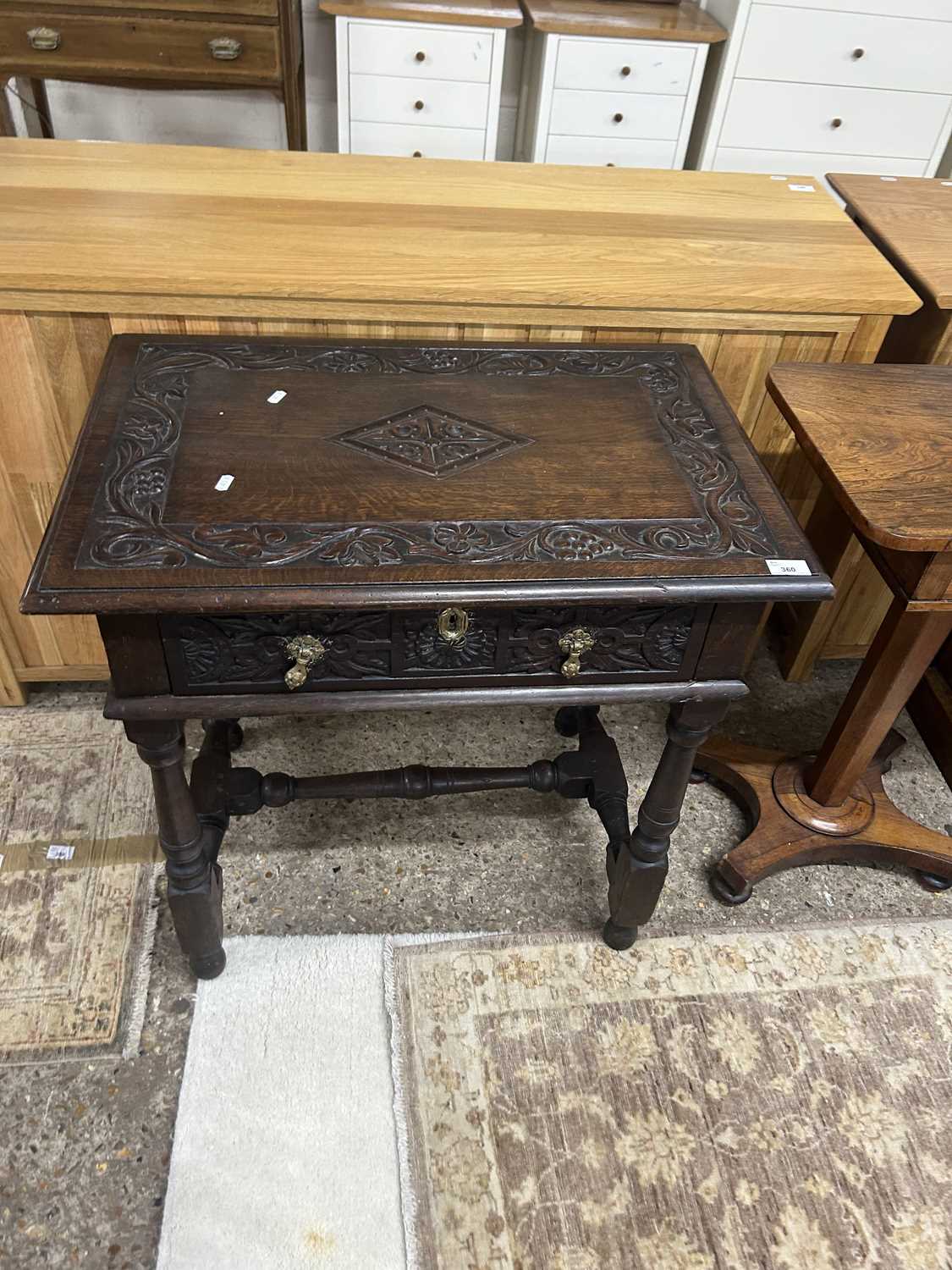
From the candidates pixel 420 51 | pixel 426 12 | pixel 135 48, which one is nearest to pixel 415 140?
pixel 420 51

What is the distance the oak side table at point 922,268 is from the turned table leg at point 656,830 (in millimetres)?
878

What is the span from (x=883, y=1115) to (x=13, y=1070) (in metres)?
1.33

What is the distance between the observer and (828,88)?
3121mm

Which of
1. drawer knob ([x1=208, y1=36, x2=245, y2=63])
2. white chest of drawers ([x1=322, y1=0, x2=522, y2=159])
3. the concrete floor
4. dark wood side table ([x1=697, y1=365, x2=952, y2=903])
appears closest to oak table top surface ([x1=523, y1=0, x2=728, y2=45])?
white chest of drawers ([x1=322, y1=0, x2=522, y2=159])

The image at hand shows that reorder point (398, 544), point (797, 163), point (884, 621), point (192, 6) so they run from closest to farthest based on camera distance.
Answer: point (398, 544) < point (884, 621) < point (192, 6) < point (797, 163)

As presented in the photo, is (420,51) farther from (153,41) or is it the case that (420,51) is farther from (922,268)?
(922,268)

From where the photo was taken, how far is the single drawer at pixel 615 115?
3.15m

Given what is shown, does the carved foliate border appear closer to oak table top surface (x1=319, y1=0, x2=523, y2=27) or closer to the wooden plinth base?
the wooden plinth base

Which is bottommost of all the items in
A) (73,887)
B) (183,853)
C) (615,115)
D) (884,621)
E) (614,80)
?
(73,887)

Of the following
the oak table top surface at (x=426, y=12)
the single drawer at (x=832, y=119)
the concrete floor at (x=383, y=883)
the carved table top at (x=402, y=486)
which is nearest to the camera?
the carved table top at (x=402, y=486)

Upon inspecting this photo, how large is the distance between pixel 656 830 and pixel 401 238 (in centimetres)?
105

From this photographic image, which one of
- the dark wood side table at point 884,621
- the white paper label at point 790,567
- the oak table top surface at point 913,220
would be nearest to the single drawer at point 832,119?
the oak table top surface at point 913,220

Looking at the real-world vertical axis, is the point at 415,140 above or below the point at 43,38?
below

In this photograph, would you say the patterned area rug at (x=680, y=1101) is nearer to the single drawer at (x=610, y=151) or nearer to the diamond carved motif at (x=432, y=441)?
the diamond carved motif at (x=432, y=441)
